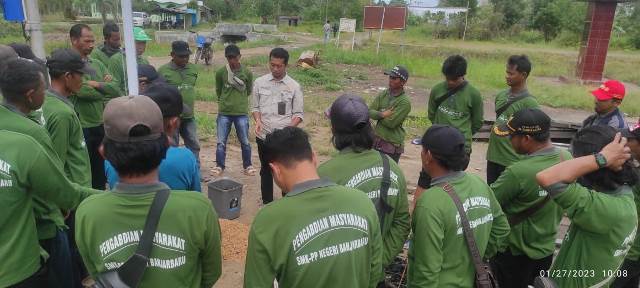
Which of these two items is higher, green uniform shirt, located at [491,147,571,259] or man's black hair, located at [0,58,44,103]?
man's black hair, located at [0,58,44,103]

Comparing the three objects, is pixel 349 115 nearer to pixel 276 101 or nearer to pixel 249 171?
pixel 276 101

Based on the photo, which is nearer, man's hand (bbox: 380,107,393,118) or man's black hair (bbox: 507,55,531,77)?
man's black hair (bbox: 507,55,531,77)

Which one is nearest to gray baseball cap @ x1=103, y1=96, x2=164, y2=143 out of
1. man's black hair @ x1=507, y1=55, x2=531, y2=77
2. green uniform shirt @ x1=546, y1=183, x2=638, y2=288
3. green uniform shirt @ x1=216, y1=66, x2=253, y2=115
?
green uniform shirt @ x1=546, y1=183, x2=638, y2=288

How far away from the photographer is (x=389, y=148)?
207 inches

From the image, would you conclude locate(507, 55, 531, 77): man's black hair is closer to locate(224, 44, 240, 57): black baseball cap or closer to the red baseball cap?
the red baseball cap

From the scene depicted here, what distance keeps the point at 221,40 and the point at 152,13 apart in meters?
16.4

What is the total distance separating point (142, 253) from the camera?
6.16 ft

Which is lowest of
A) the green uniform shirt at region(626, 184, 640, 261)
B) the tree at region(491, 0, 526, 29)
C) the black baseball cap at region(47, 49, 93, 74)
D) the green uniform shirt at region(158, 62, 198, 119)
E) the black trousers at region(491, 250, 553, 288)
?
the black trousers at region(491, 250, 553, 288)

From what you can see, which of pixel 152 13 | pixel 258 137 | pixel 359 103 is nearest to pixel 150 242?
pixel 359 103

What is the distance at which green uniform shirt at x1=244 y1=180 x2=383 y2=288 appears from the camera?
1859 mm

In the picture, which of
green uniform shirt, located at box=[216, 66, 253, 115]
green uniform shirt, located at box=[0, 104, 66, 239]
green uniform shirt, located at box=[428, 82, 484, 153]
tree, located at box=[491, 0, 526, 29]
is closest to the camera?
green uniform shirt, located at box=[0, 104, 66, 239]

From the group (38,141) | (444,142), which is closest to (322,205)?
(444,142)

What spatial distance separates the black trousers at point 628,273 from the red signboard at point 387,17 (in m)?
22.0

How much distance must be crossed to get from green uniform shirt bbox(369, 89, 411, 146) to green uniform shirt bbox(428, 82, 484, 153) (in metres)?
0.37
